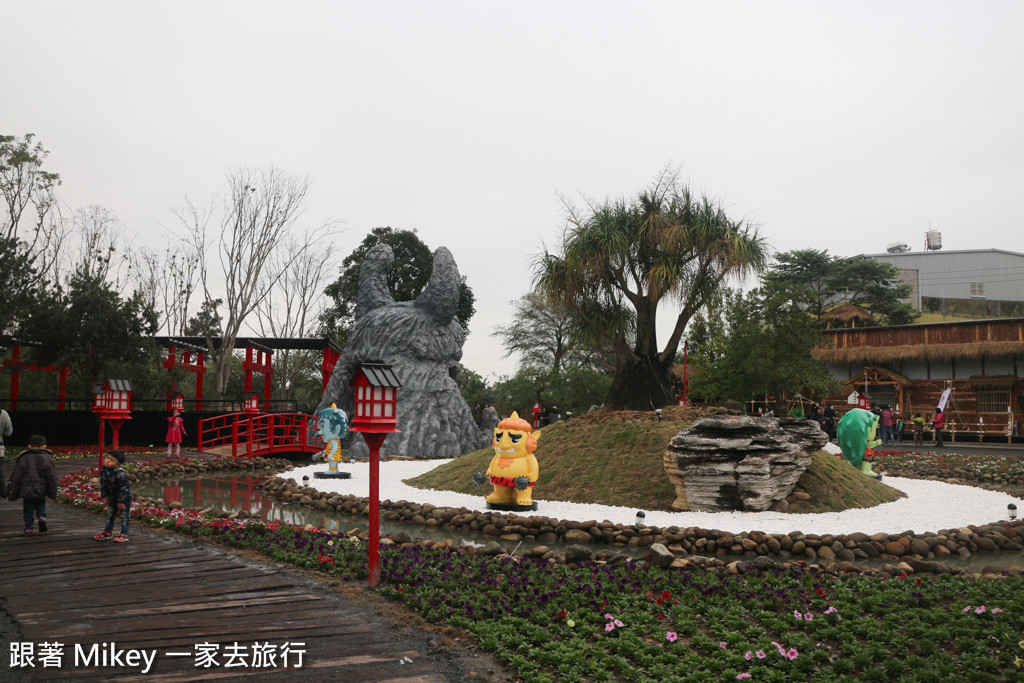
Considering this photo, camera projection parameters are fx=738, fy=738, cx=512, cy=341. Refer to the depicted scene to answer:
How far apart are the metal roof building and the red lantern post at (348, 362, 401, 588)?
3943 cm

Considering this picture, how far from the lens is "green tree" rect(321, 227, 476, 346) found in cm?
3109

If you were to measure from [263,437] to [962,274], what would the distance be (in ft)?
125

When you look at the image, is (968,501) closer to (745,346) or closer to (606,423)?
(606,423)

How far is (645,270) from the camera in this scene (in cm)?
1407

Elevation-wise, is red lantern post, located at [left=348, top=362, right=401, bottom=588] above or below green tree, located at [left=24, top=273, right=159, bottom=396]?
below

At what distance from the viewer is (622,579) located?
5672 mm

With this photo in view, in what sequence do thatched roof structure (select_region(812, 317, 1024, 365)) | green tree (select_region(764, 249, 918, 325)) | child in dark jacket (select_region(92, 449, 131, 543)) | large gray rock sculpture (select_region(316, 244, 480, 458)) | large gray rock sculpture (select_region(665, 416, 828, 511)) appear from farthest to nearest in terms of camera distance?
green tree (select_region(764, 249, 918, 325)) → thatched roof structure (select_region(812, 317, 1024, 365)) → large gray rock sculpture (select_region(316, 244, 480, 458)) → large gray rock sculpture (select_region(665, 416, 828, 511)) → child in dark jacket (select_region(92, 449, 131, 543))

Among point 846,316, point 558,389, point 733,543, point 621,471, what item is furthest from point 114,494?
point 846,316

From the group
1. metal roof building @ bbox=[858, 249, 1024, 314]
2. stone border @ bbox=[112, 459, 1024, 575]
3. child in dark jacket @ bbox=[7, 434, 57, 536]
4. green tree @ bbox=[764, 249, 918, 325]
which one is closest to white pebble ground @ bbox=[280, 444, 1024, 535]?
stone border @ bbox=[112, 459, 1024, 575]

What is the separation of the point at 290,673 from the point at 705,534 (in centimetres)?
476

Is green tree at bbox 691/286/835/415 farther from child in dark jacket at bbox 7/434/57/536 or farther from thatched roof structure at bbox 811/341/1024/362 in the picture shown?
child in dark jacket at bbox 7/434/57/536

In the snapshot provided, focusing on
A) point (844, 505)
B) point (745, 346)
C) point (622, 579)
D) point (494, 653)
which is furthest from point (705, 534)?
point (745, 346)

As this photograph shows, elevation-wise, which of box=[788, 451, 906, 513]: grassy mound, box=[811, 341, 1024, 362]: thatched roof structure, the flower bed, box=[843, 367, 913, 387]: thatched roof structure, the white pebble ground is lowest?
the white pebble ground

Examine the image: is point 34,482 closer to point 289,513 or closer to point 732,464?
point 289,513
